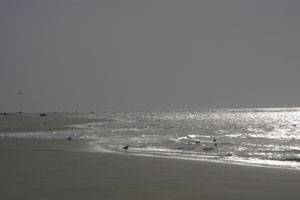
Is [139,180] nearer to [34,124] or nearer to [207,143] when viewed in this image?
[207,143]

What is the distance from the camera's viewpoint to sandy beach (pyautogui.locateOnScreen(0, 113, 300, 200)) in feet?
37.3

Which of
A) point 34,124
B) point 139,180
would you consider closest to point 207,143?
point 139,180

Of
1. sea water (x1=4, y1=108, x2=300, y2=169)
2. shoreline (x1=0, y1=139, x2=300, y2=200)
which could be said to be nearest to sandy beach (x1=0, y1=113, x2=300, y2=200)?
Answer: shoreline (x1=0, y1=139, x2=300, y2=200)

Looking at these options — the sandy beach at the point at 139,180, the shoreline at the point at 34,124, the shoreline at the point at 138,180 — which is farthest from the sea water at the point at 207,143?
the shoreline at the point at 34,124

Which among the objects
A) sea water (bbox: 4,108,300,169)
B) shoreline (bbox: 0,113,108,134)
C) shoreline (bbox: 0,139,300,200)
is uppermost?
shoreline (bbox: 0,139,300,200)

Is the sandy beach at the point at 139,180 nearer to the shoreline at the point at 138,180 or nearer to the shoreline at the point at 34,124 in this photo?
the shoreline at the point at 138,180

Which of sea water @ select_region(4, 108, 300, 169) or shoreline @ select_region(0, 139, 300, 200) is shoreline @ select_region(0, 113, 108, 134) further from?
shoreline @ select_region(0, 139, 300, 200)

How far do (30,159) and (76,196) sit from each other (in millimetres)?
9301

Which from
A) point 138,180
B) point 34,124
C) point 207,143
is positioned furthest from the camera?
point 34,124

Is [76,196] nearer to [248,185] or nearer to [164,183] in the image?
[164,183]

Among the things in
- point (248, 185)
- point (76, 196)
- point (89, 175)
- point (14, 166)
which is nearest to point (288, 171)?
point (248, 185)

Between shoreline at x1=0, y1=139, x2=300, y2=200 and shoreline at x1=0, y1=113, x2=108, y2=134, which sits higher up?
shoreline at x1=0, y1=139, x2=300, y2=200

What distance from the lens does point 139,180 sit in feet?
45.2

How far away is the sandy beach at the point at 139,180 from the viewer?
1136 cm
